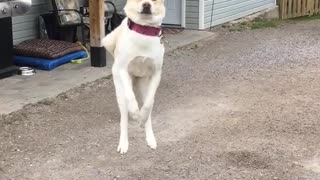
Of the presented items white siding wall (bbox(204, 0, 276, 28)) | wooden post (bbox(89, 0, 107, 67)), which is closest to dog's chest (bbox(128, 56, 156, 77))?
wooden post (bbox(89, 0, 107, 67))

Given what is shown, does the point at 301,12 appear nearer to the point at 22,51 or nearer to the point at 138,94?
the point at 22,51

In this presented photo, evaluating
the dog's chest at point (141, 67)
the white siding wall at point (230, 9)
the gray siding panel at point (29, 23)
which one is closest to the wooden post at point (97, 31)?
the gray siding panel at point (29, 23)

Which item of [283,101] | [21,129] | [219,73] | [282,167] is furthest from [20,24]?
[282,167]

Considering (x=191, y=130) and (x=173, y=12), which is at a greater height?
(x=173, y=12)

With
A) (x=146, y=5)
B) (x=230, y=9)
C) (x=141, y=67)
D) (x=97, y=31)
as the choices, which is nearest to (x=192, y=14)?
(x=230, y=9)

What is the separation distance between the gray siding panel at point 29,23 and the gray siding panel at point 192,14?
3367 mm

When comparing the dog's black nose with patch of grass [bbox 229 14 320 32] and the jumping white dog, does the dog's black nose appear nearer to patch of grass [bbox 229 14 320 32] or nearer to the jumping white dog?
the jumping white dog

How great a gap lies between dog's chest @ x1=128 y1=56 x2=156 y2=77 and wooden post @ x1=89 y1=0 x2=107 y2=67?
4874mm

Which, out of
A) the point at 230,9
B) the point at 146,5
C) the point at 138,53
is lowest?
the point at 230,9

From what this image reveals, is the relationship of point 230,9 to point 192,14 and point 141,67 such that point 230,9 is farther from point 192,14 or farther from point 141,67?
point 141,67

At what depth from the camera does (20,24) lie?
9.48 m

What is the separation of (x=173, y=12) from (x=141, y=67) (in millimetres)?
8931

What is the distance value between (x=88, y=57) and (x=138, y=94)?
5.46 m

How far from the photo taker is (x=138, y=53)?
3545 mm
